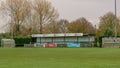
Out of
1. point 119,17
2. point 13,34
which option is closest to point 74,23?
point 119,17

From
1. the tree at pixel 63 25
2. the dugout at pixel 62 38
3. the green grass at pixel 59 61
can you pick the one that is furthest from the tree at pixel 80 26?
the green grass at pixel 59 61

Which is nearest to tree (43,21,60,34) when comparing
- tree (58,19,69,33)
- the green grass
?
tree (58,19,69,33)

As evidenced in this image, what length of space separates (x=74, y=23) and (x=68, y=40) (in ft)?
84.9

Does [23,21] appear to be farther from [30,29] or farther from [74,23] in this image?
[74,23]

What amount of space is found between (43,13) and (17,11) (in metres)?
6.99

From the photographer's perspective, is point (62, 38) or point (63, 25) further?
point (63, 25)

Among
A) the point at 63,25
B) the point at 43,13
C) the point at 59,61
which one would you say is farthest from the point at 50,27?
the point at 59,61

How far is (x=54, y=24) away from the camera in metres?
96.8

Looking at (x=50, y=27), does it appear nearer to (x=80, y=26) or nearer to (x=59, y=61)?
(x=80, y=26)

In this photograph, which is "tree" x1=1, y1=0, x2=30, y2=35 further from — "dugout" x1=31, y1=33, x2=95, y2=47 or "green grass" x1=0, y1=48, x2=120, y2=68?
"green grass" x1=0, y1=48, x2=120, y2=68

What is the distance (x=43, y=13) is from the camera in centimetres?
9612

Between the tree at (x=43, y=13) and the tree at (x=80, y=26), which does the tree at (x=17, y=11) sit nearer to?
the tree at (x=43, y=13)

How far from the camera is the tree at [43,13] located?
95438mm

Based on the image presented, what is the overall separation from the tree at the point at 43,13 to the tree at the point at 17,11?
2.53m
